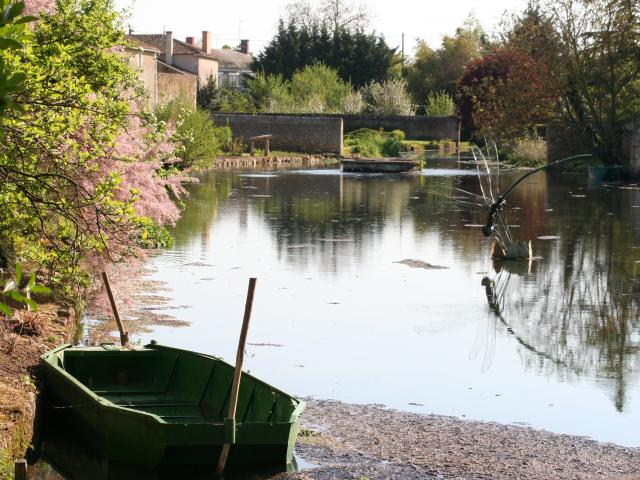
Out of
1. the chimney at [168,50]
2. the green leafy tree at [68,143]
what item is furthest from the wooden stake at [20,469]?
the chimney at [168,50]

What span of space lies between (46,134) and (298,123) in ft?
177

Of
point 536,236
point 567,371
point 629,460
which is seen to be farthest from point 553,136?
point 629,460

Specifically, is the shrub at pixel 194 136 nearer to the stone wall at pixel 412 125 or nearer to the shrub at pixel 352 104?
the stone wall at pixel 412 125

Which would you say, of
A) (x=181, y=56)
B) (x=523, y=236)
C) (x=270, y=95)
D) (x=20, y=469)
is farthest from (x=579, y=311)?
(x=181, y=56)

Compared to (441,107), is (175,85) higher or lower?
higher

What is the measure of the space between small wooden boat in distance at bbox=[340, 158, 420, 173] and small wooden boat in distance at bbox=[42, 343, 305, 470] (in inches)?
1626

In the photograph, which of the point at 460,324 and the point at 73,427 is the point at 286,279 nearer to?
the point at 460,324

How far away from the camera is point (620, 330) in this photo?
16641mm

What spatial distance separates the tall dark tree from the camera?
291 ft

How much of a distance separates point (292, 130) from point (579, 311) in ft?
156

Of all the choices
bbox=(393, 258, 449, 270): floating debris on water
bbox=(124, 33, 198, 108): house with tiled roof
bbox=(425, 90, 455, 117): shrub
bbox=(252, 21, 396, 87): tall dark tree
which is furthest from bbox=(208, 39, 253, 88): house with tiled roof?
bbox=(393, 258, 449, 270): floating debris on water

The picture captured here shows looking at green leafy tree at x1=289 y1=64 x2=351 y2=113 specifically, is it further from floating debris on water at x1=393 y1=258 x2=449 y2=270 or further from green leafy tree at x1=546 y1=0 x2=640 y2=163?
floating debris on water at x1=393 y1=258 x2=449 y2=270

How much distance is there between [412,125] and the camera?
75.5 m

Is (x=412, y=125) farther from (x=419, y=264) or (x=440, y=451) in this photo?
(x=440, y=451)
